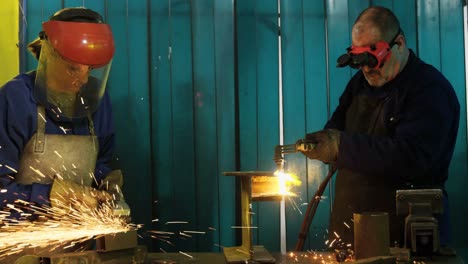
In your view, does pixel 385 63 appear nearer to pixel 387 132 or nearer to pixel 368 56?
pixel 368 56

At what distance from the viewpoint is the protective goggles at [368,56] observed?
2818mm

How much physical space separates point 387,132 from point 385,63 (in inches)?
14.9

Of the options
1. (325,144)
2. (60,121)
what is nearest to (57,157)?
(60,121)

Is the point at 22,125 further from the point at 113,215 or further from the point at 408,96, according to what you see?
the point at 408,96

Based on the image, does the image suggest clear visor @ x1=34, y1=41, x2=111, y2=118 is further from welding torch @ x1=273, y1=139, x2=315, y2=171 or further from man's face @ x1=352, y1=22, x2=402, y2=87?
man's face @ x1=352, y1=22, x2=402, y2=87

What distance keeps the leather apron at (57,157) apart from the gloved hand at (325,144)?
1230 millimetres

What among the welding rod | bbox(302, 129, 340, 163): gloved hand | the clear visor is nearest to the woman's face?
the clear visor

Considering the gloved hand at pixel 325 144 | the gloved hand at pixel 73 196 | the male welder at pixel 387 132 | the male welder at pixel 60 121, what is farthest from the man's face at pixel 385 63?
the gloved hand at pixel 73 196

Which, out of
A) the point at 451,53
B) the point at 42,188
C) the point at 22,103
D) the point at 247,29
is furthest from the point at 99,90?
the point at 451,53

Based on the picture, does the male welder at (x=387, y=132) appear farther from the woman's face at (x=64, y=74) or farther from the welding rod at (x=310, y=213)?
the woman's face at (x=64, y=74)

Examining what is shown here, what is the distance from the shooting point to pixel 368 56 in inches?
111

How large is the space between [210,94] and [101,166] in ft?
2.87

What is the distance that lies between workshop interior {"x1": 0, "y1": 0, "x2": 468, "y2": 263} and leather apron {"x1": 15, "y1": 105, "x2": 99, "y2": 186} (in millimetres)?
500

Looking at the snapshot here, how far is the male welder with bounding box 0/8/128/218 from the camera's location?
2725 millimetres
